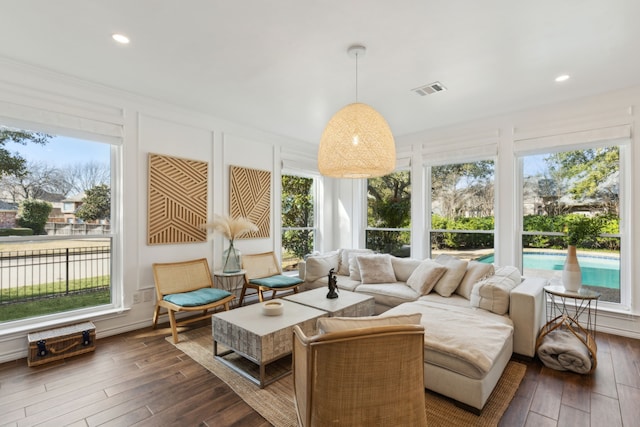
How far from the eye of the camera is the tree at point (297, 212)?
5.36 metres

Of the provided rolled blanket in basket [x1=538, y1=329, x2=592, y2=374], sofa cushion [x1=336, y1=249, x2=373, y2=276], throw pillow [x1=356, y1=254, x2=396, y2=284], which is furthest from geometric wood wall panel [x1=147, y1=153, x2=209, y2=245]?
rolled blanket in basket [x1=538, y1=329, x2=592, y2=374]

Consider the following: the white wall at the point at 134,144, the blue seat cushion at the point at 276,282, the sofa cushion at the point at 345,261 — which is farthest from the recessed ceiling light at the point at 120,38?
the sofa cushion at the point at 345,261

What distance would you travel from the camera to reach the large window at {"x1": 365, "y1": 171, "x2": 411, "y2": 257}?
5.25 m

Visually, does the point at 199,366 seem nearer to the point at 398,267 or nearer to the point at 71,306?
the point at 71,306

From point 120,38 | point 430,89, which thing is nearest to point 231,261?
point 120,38

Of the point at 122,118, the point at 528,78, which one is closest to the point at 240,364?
the point at 122,118

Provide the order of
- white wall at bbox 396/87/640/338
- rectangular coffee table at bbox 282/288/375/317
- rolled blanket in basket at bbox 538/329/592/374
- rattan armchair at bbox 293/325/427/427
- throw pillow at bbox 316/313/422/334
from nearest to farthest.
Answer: rattan armchair at bbox 293/325/427/427 → throw pillow at bbox 316/313/422/334 → rolled blanket in basket at bbox 538/329/592/374 → rectangular coffee table at bbox 282/288/375/317 → white wall at bbox 396/87/640/338

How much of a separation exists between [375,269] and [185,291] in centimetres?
246

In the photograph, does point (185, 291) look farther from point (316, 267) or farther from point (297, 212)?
point (297, 212)

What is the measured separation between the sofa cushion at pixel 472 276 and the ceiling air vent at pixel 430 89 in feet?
6.68

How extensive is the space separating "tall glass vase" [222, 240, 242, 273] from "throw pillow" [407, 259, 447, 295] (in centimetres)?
230

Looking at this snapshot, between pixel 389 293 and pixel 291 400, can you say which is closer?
pixel 291 400

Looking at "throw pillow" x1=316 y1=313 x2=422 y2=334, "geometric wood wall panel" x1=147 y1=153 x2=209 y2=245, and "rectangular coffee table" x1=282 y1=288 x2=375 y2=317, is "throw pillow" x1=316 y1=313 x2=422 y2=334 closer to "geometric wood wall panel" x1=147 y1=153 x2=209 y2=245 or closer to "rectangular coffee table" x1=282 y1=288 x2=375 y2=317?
"rectangular coffee table" x1=282 y1=288 x2=375 y2=317

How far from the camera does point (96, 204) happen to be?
336 cm
